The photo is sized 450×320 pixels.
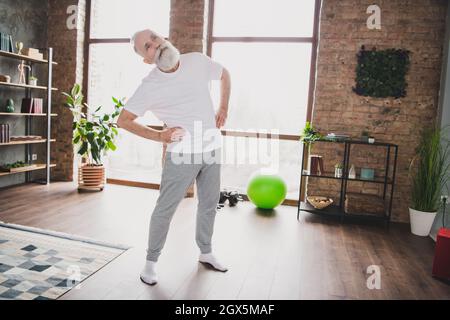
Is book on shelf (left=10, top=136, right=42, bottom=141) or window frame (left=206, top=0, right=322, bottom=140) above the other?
window frame (left=206, top=0, right=322, bottom=140)

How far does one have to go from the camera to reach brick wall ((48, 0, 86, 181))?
5.47m

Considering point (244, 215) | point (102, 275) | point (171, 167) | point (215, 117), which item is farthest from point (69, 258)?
point (244, 215)

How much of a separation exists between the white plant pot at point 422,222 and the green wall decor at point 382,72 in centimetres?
135

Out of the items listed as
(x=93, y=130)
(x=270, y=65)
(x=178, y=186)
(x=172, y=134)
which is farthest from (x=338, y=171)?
(x=93, y=130)

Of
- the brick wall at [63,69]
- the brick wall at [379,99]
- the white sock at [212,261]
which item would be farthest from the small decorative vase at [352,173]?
the brick wall at [63,69]

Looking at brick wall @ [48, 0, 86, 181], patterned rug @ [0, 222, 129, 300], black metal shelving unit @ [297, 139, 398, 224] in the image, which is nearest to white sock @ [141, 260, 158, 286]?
patterned rug @ [0, 222, 129, 300]

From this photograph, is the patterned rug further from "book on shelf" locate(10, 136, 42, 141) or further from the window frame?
the window frame

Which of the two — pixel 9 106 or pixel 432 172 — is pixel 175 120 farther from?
pixel 9 106

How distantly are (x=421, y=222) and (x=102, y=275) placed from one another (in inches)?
122

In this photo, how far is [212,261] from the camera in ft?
8.83

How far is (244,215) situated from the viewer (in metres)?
4.23

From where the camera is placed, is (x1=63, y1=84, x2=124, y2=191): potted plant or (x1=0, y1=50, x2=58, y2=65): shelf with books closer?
(x1=0, y1=50, x2=58, y2=65): shelf with books

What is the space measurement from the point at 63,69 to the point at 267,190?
11.6 feet

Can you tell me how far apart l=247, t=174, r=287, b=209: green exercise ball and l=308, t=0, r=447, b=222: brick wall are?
1.88ft
